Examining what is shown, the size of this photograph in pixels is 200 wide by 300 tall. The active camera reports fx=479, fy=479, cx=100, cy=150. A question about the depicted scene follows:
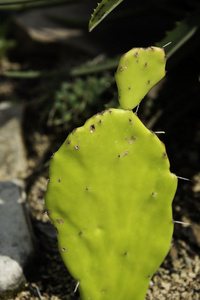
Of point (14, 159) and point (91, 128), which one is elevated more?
point (91, 128)

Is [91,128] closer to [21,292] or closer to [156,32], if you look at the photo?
[21,292]

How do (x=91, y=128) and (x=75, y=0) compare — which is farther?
(x=75, y=0)

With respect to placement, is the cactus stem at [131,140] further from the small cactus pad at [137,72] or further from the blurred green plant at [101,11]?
the blurred green plant at [101,11]

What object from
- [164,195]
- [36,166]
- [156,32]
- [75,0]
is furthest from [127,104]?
[156,32]

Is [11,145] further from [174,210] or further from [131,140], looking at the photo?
[131,140]

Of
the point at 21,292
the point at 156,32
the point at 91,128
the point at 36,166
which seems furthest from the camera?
the point at 156,32

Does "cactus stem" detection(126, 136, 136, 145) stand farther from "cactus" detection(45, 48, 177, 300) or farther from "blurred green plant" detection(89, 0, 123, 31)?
"blurred green plant" detection(89, 0, 123, 31)

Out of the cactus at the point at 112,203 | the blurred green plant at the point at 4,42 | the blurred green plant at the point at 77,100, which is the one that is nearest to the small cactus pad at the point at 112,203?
the cactus at the point at 112,203
